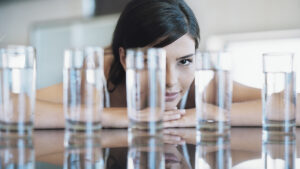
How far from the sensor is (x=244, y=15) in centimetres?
317

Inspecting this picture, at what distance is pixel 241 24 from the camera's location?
317 centimetres

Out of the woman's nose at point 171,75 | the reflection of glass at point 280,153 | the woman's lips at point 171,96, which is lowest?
the reflection of glass at point 280,153

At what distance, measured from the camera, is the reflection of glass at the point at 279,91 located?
0.68 meters

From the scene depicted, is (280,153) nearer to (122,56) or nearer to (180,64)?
(180,64)

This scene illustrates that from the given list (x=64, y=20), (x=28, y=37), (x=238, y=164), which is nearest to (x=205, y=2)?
(x=64, y=20)

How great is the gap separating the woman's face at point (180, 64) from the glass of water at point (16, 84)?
0.62 m

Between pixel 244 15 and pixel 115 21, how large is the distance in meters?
1.18

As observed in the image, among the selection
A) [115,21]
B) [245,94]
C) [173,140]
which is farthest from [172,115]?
[115,21]

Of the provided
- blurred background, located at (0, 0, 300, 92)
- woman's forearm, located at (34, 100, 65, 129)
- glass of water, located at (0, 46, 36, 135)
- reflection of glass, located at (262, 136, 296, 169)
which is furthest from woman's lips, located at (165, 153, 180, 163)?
blurred background, located at (0, 0, 300, 92)

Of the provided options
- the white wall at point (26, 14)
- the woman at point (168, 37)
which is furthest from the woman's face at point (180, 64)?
the white wall at point (26, 14)

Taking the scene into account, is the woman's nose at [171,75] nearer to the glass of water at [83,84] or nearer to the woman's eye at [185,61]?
the woman's eye at [185,61]

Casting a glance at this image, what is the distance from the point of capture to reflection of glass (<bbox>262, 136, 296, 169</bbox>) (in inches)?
18.7

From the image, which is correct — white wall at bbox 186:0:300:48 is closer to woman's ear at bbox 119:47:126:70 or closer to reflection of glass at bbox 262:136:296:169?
woman's ear at bbox 119:47:126:70

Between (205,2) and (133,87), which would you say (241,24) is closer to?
(205,2)
